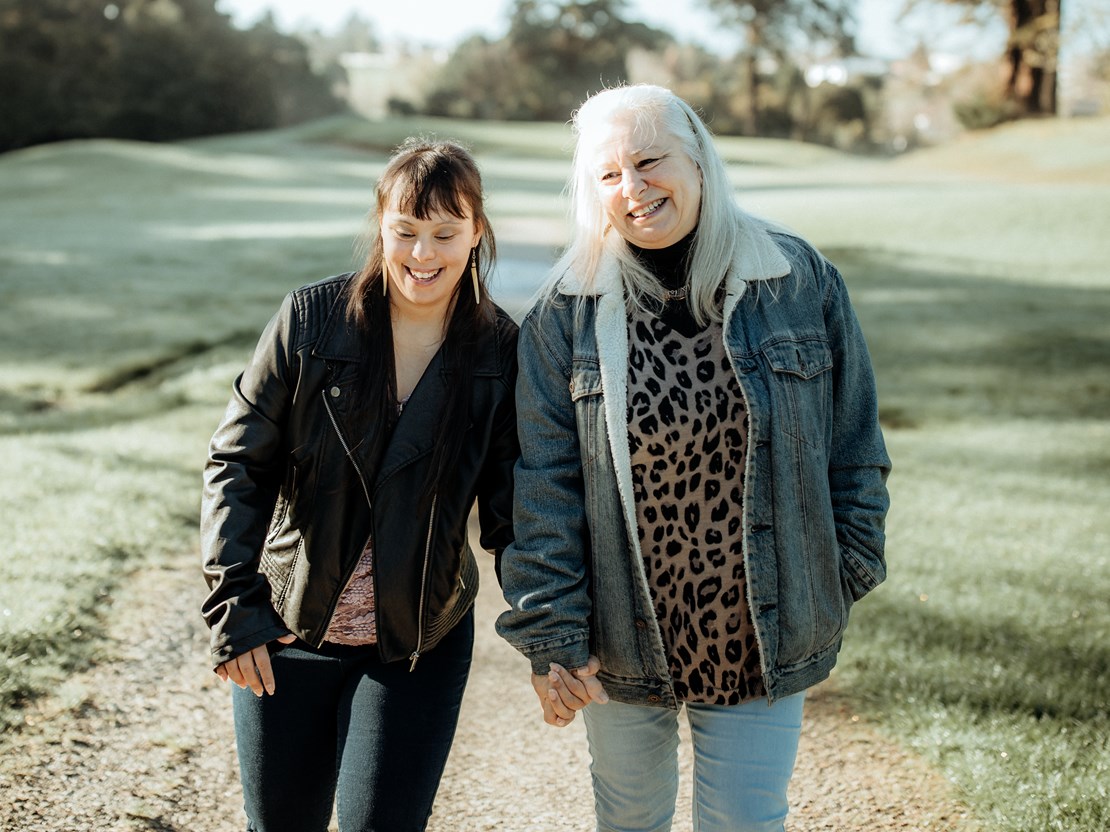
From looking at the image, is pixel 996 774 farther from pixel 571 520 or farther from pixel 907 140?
pixel 907 140

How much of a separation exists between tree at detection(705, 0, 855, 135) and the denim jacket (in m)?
52.1

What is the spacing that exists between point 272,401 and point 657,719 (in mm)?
1108

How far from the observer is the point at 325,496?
236cm

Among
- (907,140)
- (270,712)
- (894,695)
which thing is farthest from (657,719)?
(907,140)

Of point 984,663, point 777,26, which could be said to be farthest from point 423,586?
point 777,26

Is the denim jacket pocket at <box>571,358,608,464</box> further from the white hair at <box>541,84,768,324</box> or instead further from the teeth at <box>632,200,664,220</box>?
the teeth at <box>632,200,664,220</box>

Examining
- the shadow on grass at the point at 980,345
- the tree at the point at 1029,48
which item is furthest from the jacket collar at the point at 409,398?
the tree at the point at 1029,48

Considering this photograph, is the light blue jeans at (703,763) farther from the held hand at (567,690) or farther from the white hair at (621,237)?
the white hair at (621,237)

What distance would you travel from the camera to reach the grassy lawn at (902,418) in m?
3.94

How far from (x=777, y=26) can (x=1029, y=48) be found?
23.4 m

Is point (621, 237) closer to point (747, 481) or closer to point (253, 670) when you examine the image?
point (747, 481)

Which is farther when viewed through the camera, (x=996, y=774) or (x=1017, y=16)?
(x=1017, y=16)

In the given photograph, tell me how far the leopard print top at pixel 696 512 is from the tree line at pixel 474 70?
30199mm

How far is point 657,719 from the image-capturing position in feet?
7.68
